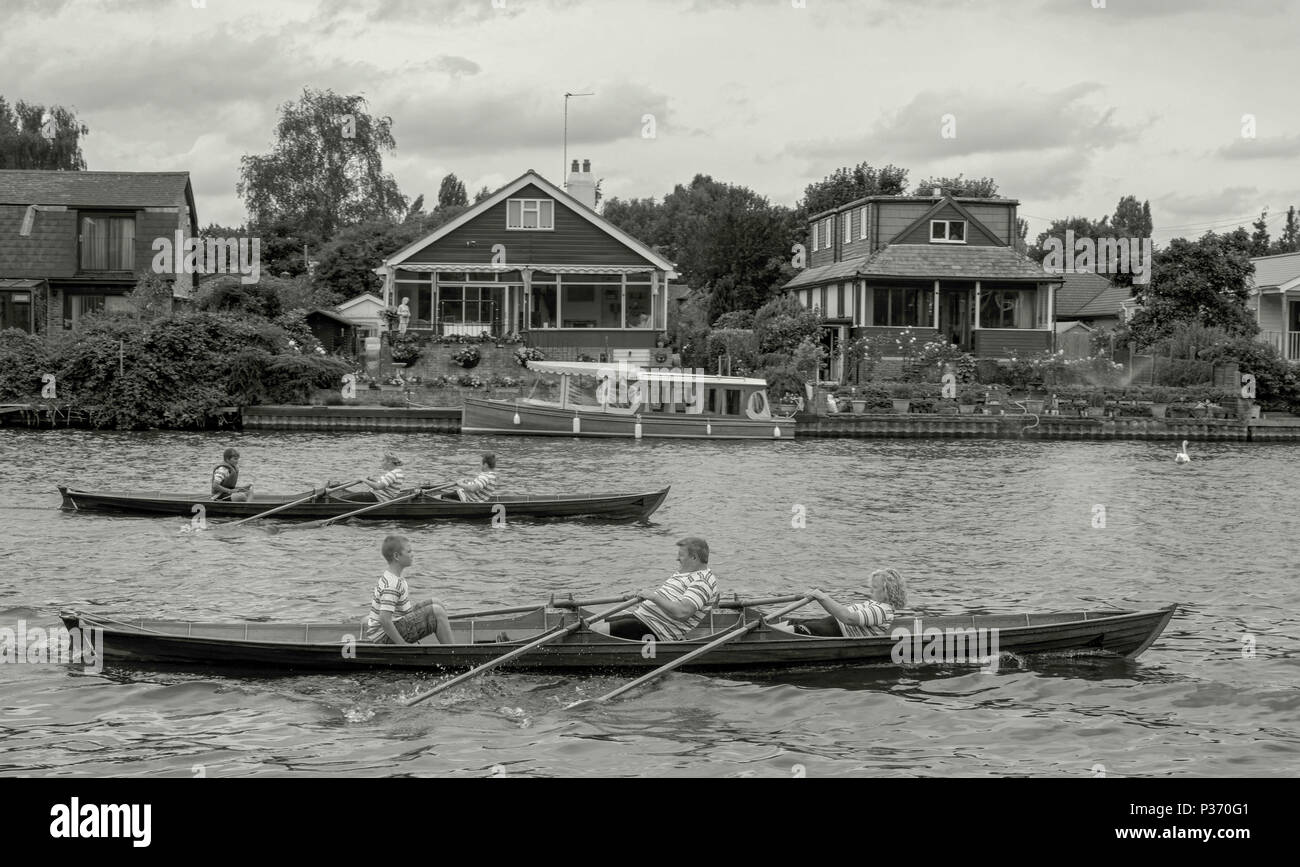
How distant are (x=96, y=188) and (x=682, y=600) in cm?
4708

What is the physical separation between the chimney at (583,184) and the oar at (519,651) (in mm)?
46152

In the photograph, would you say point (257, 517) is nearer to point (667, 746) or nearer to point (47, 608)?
point (47, 608)

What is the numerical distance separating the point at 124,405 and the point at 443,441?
1113 centimetres

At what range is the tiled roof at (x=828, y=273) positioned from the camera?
5552 centimetres

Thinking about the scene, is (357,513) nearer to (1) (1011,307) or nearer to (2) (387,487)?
(2) (387,487)

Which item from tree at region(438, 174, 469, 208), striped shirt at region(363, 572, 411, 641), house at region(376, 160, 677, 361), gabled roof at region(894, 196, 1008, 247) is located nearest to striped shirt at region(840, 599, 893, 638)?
striped shirt at region(363, 572, 411, 641)

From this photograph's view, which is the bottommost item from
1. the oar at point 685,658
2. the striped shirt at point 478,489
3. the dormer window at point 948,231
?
the oar at point 685,658

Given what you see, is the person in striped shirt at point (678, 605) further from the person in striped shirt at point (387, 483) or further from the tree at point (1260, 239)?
the tree at point (1260, 239)

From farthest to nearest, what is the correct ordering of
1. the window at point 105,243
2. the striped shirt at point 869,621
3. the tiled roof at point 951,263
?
1. the tiled roof at point 951,263
2. the window at point 105,243
3. the striped shirt at point 869,621

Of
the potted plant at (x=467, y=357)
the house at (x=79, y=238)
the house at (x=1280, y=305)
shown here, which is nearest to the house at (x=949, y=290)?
the house at (x=1280, y=305)

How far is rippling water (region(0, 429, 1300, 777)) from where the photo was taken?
38.8 ft

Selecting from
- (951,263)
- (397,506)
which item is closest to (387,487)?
(397,506)

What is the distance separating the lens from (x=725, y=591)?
1872 centimetres

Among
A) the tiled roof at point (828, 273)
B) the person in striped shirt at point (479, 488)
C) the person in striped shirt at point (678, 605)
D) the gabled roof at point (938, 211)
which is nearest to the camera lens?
the person in striped shirt at point (678, 605)
